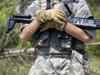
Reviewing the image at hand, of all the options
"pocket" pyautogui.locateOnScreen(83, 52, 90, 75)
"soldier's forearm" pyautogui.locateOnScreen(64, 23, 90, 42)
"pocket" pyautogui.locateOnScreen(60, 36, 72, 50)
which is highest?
"soldier's forearm" pyautogui.locateOnScreen(64, 23, 90, 42)

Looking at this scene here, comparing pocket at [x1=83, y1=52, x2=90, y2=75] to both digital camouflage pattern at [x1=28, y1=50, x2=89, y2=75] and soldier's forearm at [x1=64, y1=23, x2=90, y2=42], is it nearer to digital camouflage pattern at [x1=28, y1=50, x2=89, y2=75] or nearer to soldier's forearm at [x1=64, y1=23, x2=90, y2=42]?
digital camouflage pattern at [x1=28, y1=50, x2=89, y2=75]

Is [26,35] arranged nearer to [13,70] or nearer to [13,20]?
[13,20]

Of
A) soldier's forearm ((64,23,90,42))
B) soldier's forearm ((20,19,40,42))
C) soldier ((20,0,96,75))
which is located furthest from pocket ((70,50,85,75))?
soldier's forearm ((20,19,40,42))

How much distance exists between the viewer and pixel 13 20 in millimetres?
1600

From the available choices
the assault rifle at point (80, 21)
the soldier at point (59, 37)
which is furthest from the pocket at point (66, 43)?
the assault rifle at point (80, 21)

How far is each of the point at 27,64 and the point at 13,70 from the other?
0.32 m

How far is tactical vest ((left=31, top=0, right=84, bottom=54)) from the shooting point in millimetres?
1542

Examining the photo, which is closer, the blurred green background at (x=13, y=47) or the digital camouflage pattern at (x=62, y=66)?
the digital camouflage pattern at (x=62, y=66)

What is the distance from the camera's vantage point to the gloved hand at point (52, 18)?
1.45 meters

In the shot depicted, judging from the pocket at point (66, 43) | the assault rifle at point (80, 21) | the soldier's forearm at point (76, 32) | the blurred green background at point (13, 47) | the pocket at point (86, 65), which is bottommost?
the blurred green background at point (13, 47)

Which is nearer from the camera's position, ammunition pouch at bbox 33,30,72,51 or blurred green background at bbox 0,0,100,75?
ammunition pouch at bbox 33,30,72,51

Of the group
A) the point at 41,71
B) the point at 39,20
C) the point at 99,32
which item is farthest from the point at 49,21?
the point at 99,32

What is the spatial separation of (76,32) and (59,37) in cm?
13

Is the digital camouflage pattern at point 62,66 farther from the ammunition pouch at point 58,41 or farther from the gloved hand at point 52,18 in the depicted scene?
the gloved hand at point 52,18
